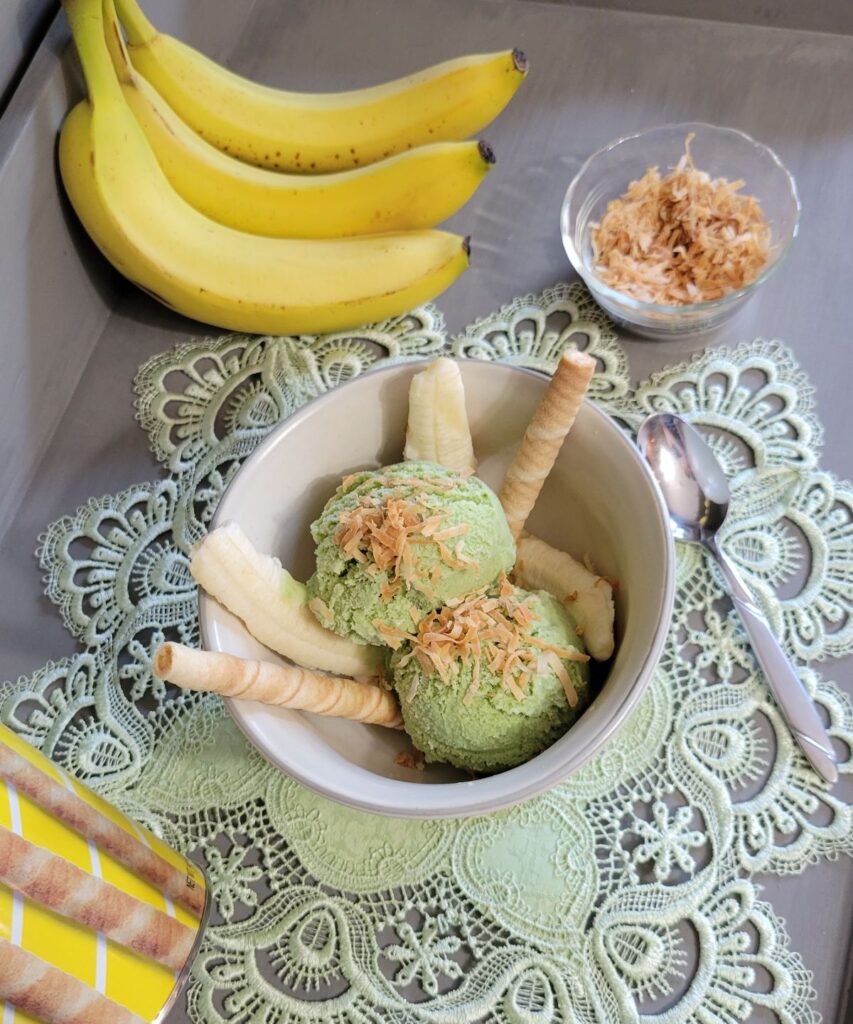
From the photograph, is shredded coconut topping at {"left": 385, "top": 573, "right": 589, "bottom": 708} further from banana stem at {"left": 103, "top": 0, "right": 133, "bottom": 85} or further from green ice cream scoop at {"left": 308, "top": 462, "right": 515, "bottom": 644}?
banana stem at {"left": 103, "top": 0, "right": 133, "bottom": 85}

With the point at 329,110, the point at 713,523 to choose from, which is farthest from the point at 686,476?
the point at 329,110

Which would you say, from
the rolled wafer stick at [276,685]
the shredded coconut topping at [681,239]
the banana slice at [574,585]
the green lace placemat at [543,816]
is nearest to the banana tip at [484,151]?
the shredded coconut topping at [681,239]

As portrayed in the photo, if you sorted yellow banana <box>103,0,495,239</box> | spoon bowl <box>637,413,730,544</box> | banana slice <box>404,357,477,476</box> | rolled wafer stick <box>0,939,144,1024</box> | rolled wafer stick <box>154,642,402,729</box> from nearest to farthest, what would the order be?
rolled wafer stick <box>0,939,144,1024</box> → rolled wafer stick <box>154,642,402,729</box> → banana slice <box>404,357,477,476</box> → spoon bowl <box>637,413,730,544</box> → yellow banana <box>103,0,495,239</box>

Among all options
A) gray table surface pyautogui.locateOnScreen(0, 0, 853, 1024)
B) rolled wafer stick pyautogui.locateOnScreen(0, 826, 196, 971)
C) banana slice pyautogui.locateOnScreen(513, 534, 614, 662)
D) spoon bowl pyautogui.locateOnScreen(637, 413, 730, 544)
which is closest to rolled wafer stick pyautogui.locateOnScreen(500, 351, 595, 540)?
banana slice pyautogui.locateOnScreen(513, 534, 614, 662)

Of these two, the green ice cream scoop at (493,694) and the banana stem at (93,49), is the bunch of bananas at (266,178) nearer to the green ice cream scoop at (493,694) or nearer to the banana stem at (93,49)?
the banana stem at (93,49)

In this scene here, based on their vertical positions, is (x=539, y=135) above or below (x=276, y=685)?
above

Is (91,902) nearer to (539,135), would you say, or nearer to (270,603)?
(270,603)
